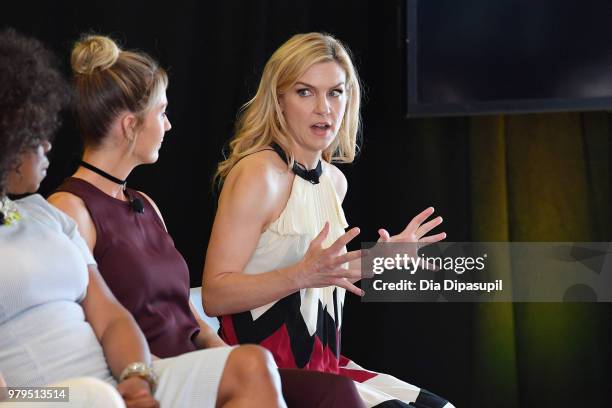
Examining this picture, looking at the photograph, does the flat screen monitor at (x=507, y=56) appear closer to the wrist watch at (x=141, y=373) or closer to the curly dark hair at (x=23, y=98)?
the curly dark hair at (x=23, y=98)

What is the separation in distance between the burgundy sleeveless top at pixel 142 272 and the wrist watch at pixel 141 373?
0.35 m

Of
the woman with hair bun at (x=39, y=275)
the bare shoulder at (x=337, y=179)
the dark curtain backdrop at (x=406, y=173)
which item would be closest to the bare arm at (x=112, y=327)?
the woman with hair bun at (x=39, y=275)

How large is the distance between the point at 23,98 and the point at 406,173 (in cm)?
209

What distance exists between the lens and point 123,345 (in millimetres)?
1936

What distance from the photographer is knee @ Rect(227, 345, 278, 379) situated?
1848 millimetres

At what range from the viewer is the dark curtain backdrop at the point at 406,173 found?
12.1ft

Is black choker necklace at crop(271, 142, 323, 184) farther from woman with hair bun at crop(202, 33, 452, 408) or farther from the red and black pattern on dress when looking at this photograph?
the red and black pattern on dress

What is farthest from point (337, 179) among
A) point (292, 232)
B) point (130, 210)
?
point (130, 210)

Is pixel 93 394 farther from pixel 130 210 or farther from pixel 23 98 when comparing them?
pixel 130 210

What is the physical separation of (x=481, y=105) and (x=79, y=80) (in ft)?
5.39

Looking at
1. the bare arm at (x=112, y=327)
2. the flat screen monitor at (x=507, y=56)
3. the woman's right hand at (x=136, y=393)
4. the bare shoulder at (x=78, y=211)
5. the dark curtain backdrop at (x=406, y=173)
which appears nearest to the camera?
the woman's right hand at (x=136, y=393)

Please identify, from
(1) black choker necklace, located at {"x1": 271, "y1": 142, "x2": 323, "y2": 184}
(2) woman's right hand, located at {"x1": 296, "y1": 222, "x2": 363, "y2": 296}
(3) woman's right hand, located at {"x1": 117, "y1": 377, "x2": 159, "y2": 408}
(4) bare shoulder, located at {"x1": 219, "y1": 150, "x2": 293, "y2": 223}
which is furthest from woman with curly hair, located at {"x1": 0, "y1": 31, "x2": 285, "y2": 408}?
(1) black choker necklace, located at {"x1": 271, "y1": 142, "x2": 323, "y2": 184}

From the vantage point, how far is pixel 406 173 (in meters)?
3.79

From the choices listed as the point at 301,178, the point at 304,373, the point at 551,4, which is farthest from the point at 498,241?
the point at 304,373
